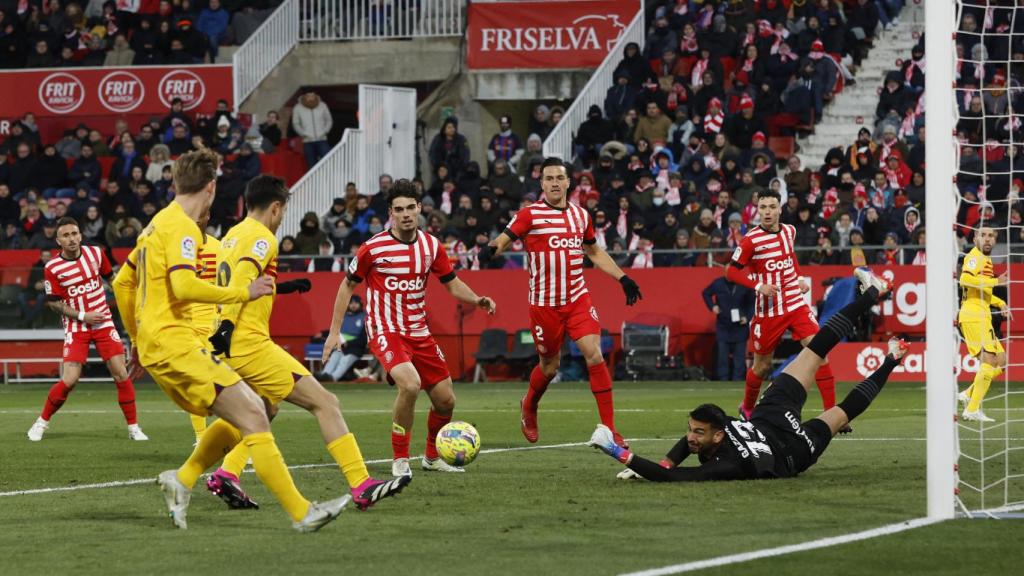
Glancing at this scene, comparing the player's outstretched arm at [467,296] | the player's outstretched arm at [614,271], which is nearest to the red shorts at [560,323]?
the player's outstretched arm at [614,271]

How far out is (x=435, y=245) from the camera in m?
Result: 12.5

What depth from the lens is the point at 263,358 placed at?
9711 millimetres

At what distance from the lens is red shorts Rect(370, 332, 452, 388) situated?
1230 cm

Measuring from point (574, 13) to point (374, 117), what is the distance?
15.5 ft

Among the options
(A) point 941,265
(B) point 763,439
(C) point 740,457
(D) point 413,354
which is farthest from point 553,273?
(A) point 941,265

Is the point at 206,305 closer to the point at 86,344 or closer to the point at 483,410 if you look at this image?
the point at 86,344

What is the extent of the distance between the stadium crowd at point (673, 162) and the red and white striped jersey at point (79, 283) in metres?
10.7

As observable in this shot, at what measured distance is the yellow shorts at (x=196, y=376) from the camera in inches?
346

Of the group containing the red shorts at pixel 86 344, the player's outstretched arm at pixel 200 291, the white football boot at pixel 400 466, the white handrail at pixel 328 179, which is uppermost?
the white handrail at pixel 328 179

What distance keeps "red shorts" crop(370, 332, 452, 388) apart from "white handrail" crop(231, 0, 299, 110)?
2321cm

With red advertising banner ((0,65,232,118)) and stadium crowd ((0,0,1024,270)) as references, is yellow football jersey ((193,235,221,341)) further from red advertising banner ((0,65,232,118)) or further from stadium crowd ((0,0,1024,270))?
red advertising banner ((0,65,232,118))

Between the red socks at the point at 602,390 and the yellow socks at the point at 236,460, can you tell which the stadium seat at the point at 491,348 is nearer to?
the red socks at the point at 602,390

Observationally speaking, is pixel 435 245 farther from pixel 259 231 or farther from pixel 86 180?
pixel 86 180

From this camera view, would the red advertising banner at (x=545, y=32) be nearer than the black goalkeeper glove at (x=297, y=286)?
No
